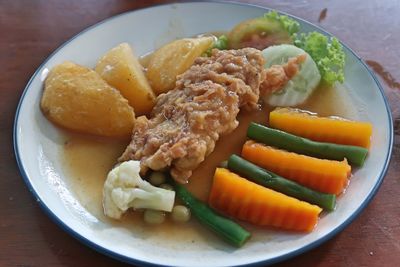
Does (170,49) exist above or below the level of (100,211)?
above

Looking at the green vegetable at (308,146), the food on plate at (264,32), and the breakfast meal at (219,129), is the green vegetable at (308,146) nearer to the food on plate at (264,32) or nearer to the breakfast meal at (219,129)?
the breakfast meal at (219,129)

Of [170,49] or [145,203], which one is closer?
[145,203]

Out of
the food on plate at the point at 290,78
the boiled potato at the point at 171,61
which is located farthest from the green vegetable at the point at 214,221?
the food on plate at the point at 290,78

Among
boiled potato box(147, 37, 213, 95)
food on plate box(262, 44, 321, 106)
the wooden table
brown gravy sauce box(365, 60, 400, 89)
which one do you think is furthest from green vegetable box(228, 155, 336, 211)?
brown gravy sauce box(365, 60, 400, 89)

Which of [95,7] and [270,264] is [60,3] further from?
[270,264]

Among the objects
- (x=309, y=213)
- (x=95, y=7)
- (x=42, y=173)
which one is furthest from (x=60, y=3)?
(x=309, y=213)

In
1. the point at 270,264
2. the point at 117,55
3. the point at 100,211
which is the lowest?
the point at 100,211

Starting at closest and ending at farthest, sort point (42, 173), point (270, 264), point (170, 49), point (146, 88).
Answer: point (270, 264) → point (42, 173) → point (146, 88) → point (170, 49)
